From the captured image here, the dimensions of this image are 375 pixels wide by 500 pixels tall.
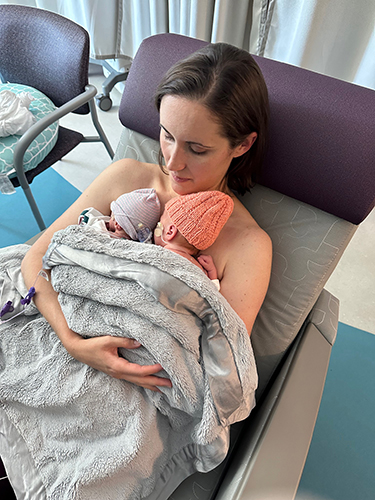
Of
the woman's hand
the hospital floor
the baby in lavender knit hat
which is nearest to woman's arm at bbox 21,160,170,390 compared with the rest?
the woman's hand

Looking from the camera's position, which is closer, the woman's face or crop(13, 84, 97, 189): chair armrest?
the woman's face

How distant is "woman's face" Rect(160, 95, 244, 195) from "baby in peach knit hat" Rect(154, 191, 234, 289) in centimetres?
8

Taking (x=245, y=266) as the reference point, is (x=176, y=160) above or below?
above

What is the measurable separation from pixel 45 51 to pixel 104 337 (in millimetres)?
1463

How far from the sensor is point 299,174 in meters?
1.08

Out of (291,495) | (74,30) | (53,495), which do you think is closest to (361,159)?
(291,495)

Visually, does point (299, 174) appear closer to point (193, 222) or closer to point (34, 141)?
point (193, 222)

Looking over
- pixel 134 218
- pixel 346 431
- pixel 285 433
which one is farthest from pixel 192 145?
pixel 346 431

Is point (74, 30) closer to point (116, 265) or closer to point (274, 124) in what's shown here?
point (274, 124)

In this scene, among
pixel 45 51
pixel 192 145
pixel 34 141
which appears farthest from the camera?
pixel 45 51

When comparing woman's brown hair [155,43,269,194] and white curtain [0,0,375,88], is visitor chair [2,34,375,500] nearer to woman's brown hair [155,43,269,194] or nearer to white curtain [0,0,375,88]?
woman's brown hair [155,43,269,194]

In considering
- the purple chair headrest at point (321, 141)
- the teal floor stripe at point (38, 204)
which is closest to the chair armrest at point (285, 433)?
the purple chair headrest at point (321, 141)

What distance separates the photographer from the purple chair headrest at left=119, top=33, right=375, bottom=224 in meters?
0.99

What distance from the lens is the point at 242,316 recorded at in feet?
3.24
